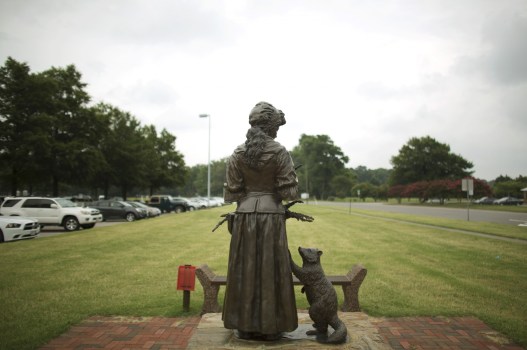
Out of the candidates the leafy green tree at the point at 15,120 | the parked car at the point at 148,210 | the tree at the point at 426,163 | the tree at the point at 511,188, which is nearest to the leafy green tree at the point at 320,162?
the tree at the point at 426,163

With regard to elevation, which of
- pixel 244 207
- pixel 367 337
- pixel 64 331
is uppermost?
pixel 244 207

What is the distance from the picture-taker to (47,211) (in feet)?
59.9

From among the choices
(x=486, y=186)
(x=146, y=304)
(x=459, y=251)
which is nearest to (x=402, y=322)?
(x=146, y=304)

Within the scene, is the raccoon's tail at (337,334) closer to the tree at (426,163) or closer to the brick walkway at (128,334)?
the brick walkway at (128,334)

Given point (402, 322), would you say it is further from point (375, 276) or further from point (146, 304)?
point (146, 304)

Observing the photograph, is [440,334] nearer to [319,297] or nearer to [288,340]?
[319,297]

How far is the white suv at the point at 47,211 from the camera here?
18.0 meters

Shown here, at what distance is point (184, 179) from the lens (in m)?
47.8

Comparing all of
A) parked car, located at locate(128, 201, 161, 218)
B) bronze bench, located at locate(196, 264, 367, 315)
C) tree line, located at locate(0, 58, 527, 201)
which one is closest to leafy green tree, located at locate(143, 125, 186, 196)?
tree line, located at locate(0, 58, 527, 201)

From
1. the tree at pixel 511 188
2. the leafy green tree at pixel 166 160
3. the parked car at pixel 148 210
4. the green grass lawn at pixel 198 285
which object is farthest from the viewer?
the tree at pixel 511 188

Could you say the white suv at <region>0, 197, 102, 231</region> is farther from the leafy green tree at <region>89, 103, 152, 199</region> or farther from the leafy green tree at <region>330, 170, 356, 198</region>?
the leafy green tree at <region>330, 170, 356, 198</region>

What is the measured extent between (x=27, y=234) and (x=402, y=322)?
14.7 metres

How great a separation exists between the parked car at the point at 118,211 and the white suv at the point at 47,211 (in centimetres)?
668

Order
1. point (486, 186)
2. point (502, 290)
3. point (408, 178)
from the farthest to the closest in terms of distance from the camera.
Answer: point (408, 178) < point (486, 186) < point (502, 290)
